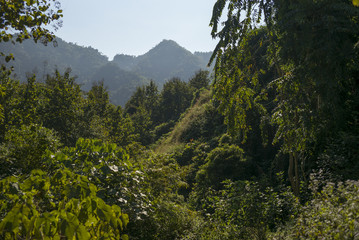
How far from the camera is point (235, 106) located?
6.72 m

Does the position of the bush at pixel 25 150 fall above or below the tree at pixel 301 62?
below

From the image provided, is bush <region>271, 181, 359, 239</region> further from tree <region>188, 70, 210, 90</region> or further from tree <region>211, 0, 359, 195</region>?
tree <region>188, 70, 210, 90</region>

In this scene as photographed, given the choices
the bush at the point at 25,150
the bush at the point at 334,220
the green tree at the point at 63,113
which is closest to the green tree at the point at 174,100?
the green tree at the point at 63,113

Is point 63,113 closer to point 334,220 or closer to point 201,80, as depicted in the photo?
point 334,220

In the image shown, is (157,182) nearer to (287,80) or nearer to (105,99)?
(287,80)

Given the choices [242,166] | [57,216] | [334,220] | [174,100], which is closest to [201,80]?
[174,100]

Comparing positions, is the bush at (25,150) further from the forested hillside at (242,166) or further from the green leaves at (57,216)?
the green leaves at (57,216)

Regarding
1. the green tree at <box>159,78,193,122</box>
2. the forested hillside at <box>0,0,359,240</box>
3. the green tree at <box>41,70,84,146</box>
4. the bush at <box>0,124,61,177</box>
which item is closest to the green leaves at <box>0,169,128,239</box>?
the forested hillside at <box>0,0,359,240</box>

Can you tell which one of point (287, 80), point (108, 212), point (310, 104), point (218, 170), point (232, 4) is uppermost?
point (232, 4)

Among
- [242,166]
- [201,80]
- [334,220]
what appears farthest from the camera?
[201,80]

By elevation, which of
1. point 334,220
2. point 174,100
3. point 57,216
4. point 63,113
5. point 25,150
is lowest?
point 334,220

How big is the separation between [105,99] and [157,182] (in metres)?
23.5

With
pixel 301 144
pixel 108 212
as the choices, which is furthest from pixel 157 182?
pixel 108 212

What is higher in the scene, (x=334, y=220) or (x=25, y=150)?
(x=25, y=150)
